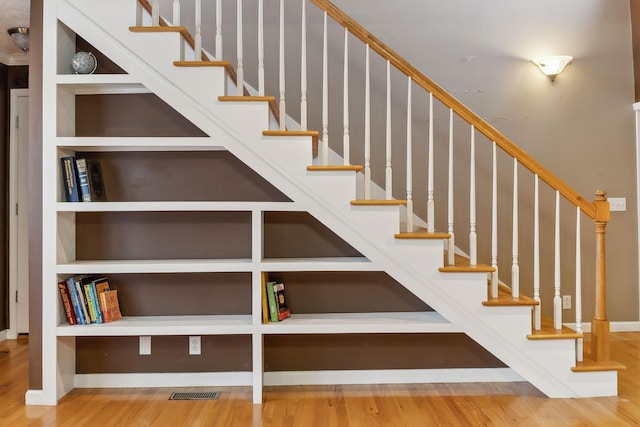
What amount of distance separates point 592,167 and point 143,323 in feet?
12.0

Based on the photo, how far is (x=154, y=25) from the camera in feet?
9.91

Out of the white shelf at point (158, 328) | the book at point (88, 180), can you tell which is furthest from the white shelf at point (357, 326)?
the book at point (88, 180)

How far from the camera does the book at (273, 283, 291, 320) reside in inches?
122

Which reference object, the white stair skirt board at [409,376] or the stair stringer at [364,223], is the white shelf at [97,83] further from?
the white stair skirt board at [409,376]

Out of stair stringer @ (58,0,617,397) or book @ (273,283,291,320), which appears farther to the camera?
book @ (273,283,291,320)

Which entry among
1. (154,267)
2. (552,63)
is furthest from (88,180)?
(552,63)

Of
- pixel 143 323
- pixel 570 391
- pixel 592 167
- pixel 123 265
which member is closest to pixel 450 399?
pixel 570 391

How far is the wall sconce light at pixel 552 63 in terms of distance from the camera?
4176mm

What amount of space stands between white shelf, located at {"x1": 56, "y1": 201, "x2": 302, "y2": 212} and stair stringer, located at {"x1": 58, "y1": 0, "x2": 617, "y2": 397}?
178 millimetres

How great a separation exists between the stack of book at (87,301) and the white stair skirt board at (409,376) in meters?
Result: 1.11

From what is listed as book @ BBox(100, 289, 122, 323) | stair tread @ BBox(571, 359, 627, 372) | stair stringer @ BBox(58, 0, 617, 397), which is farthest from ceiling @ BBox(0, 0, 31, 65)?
stair tread @ BBox(571, 359, 627, 372)

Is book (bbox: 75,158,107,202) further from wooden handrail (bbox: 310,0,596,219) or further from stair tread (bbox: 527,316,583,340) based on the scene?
stair tread (bbox: 527,316,583,340)

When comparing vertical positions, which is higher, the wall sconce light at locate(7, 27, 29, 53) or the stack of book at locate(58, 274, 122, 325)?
the wall sconce light at locate(7, 27, 29, 53)

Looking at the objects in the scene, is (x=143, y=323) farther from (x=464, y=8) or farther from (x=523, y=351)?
(x=464, y=8)
